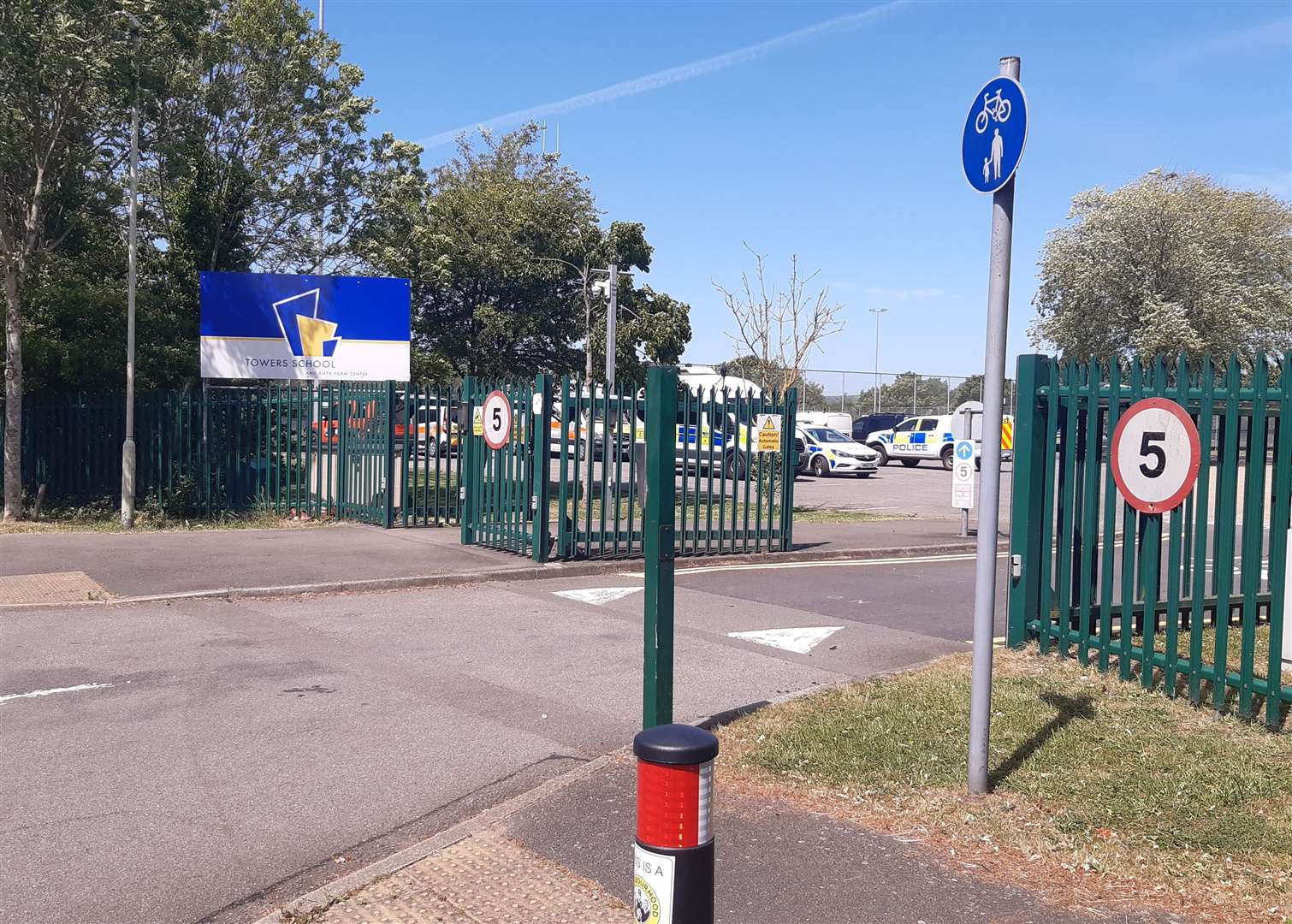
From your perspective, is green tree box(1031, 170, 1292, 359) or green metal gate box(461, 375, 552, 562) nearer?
green metal gate box(461, 375, 552, 562)

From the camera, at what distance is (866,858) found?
15.5 feet

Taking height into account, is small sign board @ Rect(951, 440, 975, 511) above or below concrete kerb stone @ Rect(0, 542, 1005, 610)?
above

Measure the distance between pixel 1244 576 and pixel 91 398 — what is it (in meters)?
18.2

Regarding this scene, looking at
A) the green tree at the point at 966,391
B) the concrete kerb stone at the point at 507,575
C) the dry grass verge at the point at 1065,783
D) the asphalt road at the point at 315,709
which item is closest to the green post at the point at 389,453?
the concrete kerb stone at the point at 507,575

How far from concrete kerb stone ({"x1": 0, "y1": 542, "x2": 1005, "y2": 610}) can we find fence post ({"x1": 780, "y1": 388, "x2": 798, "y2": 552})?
29 centimetres

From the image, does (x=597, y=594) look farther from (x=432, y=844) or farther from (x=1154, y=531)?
(x=432, y=844)

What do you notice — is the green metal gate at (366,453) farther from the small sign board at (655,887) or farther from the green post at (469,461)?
the small sign board at (655,887)

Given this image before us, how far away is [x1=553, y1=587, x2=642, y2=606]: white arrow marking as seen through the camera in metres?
11.3

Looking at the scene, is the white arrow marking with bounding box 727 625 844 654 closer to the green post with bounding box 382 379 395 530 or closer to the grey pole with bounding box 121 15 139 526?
the green post with bounding box 382 379 395 530

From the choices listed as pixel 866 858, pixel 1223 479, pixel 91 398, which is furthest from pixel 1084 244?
pixel 866 858

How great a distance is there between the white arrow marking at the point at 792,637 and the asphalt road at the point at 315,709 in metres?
0.05

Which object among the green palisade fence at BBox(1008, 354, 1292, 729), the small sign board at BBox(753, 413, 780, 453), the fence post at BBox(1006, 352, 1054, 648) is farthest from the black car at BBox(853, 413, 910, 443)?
the fence post at BBox(1006, 352, 1054, 648)

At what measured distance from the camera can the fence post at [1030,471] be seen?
782 cm

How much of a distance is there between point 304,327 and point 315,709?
13.3m
